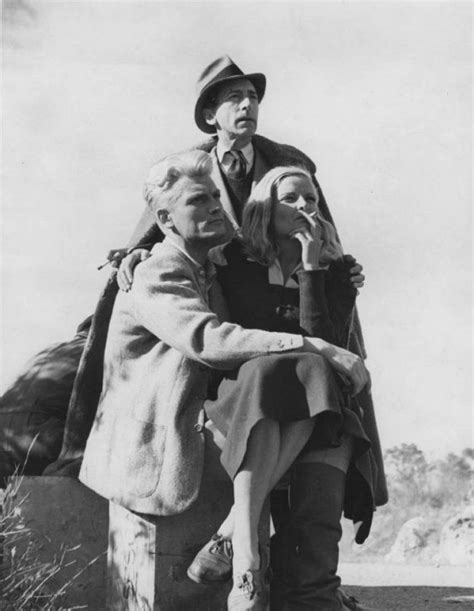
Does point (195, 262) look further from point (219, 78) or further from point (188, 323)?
point (219, 78)

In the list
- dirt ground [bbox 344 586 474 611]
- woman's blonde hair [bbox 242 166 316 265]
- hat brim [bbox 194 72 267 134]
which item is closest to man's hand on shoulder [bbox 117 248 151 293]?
woman's blonde hair [bbox 242 166 316 265]

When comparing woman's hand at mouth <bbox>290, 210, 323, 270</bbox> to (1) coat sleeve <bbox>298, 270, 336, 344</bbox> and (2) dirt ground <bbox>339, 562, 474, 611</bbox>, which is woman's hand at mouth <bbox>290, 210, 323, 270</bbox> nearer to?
(1) coat sleeve <bbox>298, 270, 336, 344</bbox>

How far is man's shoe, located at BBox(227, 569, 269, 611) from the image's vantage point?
4133mm

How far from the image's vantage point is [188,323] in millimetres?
4566

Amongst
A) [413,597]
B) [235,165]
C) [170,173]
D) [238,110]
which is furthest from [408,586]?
[170,173]

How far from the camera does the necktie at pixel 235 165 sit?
19.1 feet

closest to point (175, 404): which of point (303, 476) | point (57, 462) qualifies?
point (303, 476)

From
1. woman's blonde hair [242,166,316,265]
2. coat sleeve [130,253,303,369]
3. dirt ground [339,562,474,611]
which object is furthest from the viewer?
dirt ground [339,562,474,611]

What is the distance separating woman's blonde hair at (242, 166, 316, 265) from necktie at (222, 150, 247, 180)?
0.71 m

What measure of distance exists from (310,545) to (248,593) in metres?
0.32

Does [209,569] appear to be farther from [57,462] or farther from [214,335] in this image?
[57,462]

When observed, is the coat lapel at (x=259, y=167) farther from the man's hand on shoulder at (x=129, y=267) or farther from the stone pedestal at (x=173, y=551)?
the stone pedestal at (x=173, y=551)

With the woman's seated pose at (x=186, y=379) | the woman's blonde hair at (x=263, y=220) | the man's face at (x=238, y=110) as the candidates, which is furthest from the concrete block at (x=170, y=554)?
the man's face at (x=238, y=110)

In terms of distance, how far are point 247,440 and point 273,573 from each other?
55cm
